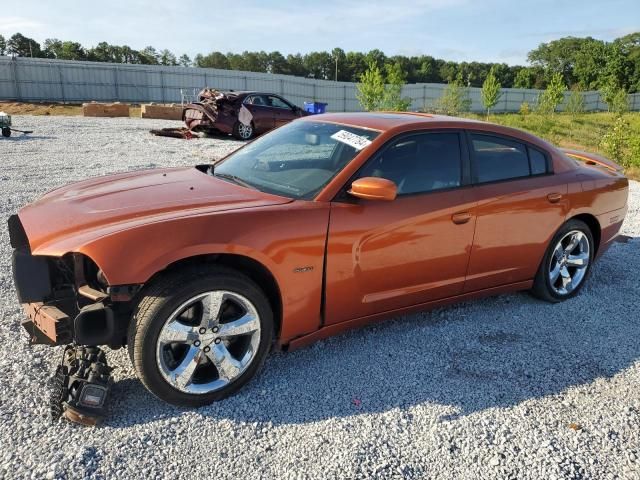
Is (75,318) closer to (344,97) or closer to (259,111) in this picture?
(259,111)

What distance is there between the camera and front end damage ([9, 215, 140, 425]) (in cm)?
251

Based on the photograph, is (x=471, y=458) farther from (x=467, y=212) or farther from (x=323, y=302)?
(x=467, y=212)

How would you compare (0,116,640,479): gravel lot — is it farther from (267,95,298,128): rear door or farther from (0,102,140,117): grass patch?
(0,102,140,117): grass patch

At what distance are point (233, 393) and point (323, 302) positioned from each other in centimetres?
73

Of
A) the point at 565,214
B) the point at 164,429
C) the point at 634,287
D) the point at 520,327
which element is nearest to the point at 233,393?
the point at 164,429

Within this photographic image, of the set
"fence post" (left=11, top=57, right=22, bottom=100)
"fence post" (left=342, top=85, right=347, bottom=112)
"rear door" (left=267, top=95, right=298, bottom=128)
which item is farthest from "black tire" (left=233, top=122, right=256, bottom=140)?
"fence post" (left=342, top=85, right=347, bottom=112)

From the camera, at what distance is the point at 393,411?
9.17 feet

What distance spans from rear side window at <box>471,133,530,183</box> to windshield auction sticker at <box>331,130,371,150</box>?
926 mm

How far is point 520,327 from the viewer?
390cm

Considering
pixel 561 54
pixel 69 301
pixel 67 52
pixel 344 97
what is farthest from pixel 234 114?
pixel 561 54

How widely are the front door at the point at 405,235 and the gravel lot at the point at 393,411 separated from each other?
1.33 ft

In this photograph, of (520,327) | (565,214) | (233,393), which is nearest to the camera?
(233,393)

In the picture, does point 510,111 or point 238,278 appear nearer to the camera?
point 238,278

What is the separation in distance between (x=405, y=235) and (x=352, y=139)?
75 centimetres
